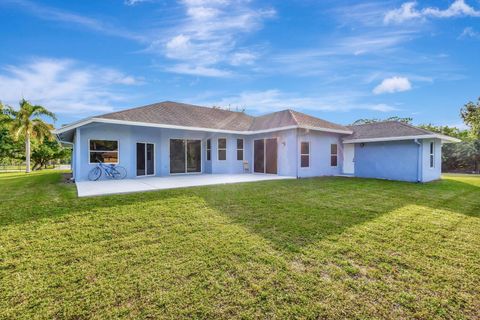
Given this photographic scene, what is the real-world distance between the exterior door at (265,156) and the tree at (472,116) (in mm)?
28105

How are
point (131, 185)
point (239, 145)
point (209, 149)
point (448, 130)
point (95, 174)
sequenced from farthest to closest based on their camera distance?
point (448, 130) → point (239, 145) → point (209, 149) → point (95, 174) → point (131, 185)

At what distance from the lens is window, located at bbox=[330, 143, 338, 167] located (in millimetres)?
14854

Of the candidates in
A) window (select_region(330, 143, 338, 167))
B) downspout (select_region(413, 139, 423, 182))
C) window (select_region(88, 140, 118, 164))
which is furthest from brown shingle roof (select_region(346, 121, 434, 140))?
window (select_region(88, 140, 118, 164))

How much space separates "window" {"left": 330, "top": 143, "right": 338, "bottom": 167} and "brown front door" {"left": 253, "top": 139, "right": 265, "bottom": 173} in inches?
171

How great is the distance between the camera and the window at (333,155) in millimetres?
14854

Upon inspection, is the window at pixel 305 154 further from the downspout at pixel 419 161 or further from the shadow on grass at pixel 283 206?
the downspout at pixel 419 161

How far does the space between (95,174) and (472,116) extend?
1538 inches

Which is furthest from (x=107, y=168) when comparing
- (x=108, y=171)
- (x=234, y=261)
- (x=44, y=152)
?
(x=44, y=152)

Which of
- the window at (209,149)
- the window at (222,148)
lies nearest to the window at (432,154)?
the window at (222,148)

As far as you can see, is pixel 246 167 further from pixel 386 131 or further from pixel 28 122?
pixel 28 122

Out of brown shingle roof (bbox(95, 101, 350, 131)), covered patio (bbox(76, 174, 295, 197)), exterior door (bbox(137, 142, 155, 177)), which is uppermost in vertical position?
brown shingle roof (bbox(95, 101, 350, 131))

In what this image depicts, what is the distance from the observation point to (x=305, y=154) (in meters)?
13.4

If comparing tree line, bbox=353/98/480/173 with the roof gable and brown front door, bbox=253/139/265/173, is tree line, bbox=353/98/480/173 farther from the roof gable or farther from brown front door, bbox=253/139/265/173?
brown front door, bbox=253/139/265/173

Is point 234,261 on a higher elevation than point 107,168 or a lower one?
lower
